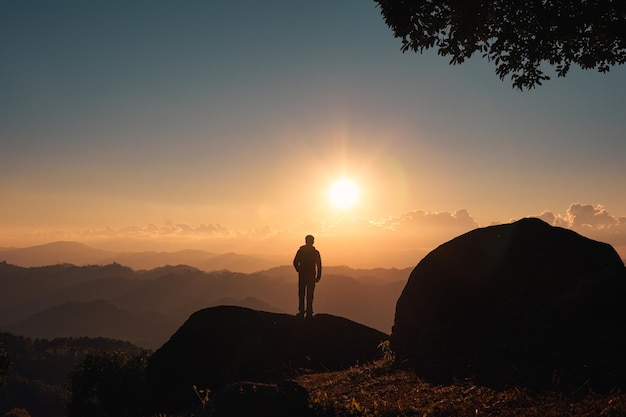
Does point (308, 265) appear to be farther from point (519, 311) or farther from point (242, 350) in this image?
point (519, 311)

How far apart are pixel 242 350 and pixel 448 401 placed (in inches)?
465

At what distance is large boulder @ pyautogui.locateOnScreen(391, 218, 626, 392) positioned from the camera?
10.3 meters

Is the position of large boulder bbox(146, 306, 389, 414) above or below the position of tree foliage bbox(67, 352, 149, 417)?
above

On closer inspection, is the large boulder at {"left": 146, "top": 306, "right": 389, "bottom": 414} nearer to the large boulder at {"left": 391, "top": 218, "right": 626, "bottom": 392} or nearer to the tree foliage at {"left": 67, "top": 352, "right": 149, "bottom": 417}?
the tree foliage at {"left": 67, "top": 352, "right": 149, "bottom": 417}

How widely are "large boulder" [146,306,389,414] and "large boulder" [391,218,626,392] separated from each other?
4.53m

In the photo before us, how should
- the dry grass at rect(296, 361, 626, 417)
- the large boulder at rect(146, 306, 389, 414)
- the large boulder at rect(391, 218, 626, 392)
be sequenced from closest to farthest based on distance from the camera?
1. the dry grass at rect(296, 361, 626, 417)
2. the large boulder at rect(391, 218, 626, 392)
3. the large boulder at rect(146, 306, 389, 414)

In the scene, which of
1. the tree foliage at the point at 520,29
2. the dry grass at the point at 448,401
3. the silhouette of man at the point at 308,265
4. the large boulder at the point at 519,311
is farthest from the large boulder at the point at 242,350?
the tree foliage at the point at 520,29

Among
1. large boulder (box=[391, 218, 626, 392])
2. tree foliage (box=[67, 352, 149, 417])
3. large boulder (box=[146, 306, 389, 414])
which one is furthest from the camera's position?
tree foliage (box=[67, 352, 149, 417])

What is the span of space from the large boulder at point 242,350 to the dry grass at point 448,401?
675cm

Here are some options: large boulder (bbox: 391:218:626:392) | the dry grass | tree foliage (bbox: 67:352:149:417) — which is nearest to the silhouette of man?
large boulder (bbox: 391:218:626:392)

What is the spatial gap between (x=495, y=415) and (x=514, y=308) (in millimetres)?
5728

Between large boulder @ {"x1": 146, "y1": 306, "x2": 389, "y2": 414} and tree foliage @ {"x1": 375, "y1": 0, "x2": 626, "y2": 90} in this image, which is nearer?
tree foliage @ {"x1": 375, "y1": 0, "x2": 626, "y2": 90}

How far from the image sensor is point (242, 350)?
1903 centimetres

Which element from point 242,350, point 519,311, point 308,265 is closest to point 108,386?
point 242,350
